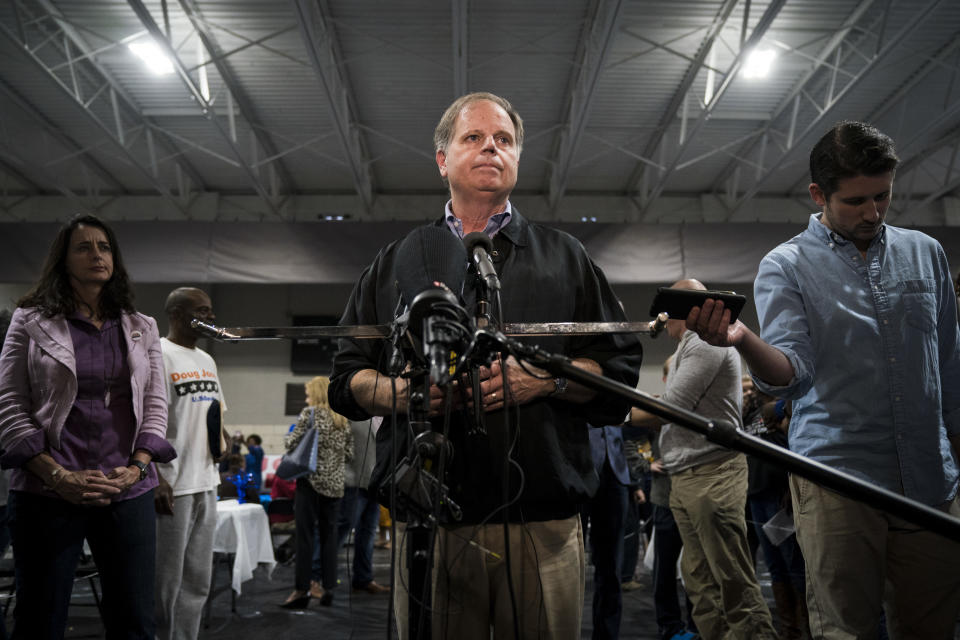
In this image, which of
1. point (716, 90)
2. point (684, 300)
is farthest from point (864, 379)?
point (716, 90)

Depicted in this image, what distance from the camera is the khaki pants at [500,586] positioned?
1.34 m

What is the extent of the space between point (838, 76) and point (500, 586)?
1024cm

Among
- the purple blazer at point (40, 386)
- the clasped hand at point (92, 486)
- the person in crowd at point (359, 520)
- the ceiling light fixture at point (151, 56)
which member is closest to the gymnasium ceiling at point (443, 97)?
the ceiling light fixture at point (151, 56)

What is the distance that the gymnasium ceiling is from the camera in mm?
7922

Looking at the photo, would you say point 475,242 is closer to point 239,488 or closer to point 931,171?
point 239,488

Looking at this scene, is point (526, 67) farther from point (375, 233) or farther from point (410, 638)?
point (410, 638)

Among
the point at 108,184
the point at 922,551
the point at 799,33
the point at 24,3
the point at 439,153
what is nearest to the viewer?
the point at 922,551

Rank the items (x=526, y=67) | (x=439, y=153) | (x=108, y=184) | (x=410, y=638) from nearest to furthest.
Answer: (x=410, y=638) → (x=439, y=153) → (x=526, y=67) → (x=108, y=184)

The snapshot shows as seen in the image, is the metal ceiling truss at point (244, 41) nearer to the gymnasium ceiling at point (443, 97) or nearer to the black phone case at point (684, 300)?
the gymnasium ceiling at point (443, 97)

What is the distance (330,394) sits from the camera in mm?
1555

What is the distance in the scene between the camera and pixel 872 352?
1621mm

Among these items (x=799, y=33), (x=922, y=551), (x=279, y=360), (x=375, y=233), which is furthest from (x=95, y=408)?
(x=279, y=360)

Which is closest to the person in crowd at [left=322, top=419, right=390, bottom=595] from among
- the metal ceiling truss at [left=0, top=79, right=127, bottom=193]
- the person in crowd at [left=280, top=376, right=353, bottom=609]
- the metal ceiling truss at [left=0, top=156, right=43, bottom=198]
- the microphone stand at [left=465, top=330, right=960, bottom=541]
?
the person in crowd at [left=280, top=376, right=353, bottom=609]

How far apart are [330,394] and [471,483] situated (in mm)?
394
